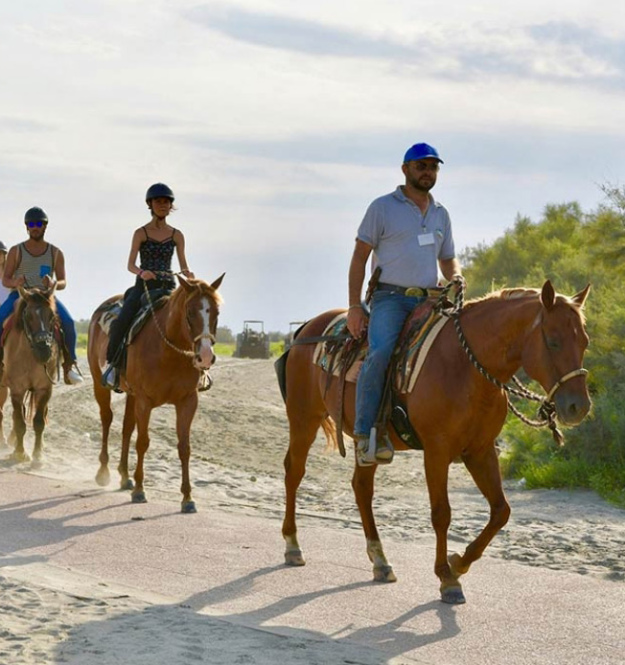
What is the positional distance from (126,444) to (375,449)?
6.81 m

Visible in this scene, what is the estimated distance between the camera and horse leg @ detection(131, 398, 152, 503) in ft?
46.1

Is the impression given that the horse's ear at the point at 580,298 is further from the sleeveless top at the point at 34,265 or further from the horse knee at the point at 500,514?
the sleeveless top at the point at 34,265

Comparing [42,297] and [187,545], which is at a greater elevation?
[42,297]

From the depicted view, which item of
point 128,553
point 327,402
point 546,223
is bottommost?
point 128,553

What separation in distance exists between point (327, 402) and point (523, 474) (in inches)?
281

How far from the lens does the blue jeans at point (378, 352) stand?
9398mm

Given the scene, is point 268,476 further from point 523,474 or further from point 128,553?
point 128,553

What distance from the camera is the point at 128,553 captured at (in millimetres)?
10789

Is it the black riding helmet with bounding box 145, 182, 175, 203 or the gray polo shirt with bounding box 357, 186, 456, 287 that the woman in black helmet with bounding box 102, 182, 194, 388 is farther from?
the gray polo shirt with bounding box 357, 186, 456, 287

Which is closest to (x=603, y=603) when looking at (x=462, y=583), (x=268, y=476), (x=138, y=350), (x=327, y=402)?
(x=462, y=583)

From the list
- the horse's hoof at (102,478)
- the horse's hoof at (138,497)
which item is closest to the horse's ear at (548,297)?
the horse's hoof at (138,497)

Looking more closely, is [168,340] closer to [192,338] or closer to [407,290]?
[192,338]

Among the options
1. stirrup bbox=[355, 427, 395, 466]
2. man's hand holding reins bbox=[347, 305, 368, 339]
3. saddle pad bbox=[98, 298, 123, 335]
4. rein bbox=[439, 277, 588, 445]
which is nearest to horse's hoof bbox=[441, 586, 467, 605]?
stirrup bbox=[355, 427, 395, 466]

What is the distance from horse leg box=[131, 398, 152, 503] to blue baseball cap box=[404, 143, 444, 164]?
561cm
